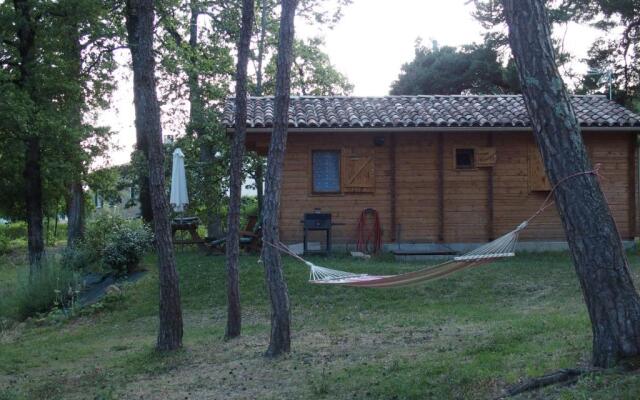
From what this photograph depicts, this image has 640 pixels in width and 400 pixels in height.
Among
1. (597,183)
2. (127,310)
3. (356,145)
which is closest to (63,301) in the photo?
(127,310)

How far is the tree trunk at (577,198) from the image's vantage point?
17.5 feet

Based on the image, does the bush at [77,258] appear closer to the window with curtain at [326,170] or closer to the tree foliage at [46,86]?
the tree foliage at [46,86]

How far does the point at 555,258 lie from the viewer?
48.6 feet

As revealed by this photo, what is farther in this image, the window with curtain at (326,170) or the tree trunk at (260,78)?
the tree trunk at (260,78)

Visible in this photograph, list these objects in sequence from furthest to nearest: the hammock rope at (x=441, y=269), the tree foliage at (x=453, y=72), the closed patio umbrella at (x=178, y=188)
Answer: the tree foliage at (x=453, y=72)
the closed patio umbrella at (x=178, y=188)
the hammock rope at (x=441, y=269)

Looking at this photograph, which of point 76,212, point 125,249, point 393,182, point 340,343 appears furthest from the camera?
point 76,212

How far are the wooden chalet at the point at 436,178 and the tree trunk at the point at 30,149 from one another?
4965 mm

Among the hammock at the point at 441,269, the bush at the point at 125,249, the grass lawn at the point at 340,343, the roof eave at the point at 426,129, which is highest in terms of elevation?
the roof eave at the point at 426,129

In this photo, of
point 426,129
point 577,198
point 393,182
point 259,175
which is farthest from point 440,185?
point 577,198

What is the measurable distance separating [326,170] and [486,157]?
3.52 m

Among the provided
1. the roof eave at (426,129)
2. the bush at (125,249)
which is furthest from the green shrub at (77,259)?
the roof eave at (426,129)

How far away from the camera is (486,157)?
53.6 feet

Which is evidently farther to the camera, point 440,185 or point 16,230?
point 16,230

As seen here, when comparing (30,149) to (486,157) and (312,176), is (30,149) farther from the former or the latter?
(486,157)
